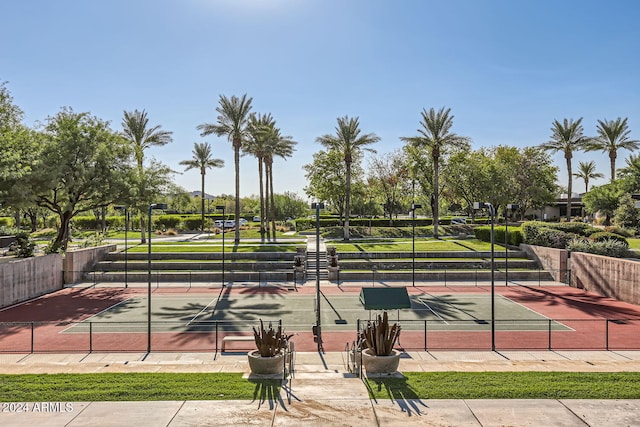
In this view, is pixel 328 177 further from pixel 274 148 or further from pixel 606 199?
pixel 606 199

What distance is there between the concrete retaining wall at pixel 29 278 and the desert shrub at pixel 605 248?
40462 millimetres

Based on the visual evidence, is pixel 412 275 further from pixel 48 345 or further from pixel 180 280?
pixel 48 345

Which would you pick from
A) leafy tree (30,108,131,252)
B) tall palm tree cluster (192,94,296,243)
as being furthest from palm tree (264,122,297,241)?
leafy tree (30,108,131,252)

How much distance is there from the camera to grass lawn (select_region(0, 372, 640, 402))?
1196cm

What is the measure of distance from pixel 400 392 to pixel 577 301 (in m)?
22.1

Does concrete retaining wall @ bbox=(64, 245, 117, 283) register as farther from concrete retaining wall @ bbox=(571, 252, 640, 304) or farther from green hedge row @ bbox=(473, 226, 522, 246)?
concrete retaining wall @ bbox=(571, 252, 640, 304)

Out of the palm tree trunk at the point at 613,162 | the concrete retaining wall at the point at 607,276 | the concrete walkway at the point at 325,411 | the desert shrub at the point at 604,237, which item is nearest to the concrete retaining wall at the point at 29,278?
the concrete walkway at the point at 325,411

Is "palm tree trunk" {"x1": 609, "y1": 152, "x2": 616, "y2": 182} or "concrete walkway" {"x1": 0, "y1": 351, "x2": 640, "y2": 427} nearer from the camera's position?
"concrete walkway" {"x1": 0, "y1": 351, "x2": 640, "y2": 427}

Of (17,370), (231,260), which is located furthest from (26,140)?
(17,370)

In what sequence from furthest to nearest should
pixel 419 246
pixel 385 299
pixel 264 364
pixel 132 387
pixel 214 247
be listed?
pixel 419 246 → pixel 214 247 → pixel 385 299 → pixel 264 364 → pixel 132 387

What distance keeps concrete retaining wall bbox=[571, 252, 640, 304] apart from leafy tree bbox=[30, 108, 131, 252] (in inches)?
1469

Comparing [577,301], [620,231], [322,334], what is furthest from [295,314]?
[620,231]

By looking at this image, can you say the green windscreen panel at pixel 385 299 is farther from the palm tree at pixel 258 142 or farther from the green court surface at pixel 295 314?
the palm tree at pixel 258 142

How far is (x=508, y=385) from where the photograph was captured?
12680mm
